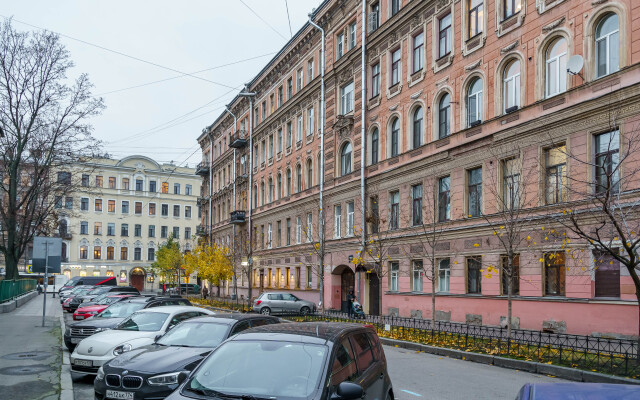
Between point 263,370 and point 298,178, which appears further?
point 298,178

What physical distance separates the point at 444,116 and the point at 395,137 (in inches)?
174

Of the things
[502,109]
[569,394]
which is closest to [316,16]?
[502,109]

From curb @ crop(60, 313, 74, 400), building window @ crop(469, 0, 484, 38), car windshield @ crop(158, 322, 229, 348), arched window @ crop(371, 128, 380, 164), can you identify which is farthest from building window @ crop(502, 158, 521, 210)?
curb @ crop(60, 313, 74, 400)

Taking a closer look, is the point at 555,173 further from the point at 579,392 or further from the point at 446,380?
the point at 579,392

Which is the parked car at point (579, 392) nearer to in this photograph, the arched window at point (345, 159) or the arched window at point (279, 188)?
the arched window at point (345, 159)

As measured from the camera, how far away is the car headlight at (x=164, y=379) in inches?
333

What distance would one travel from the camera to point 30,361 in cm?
1395

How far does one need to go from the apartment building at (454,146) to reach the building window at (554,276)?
0.23 feet

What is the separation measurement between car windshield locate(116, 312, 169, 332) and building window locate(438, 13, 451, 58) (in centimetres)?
2018

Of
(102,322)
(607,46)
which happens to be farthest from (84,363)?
(607,46)

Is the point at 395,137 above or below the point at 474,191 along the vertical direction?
above

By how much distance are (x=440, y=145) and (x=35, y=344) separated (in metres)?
18.9

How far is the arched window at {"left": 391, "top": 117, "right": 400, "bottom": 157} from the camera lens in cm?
3222

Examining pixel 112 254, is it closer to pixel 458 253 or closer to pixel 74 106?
pixel 74 106
